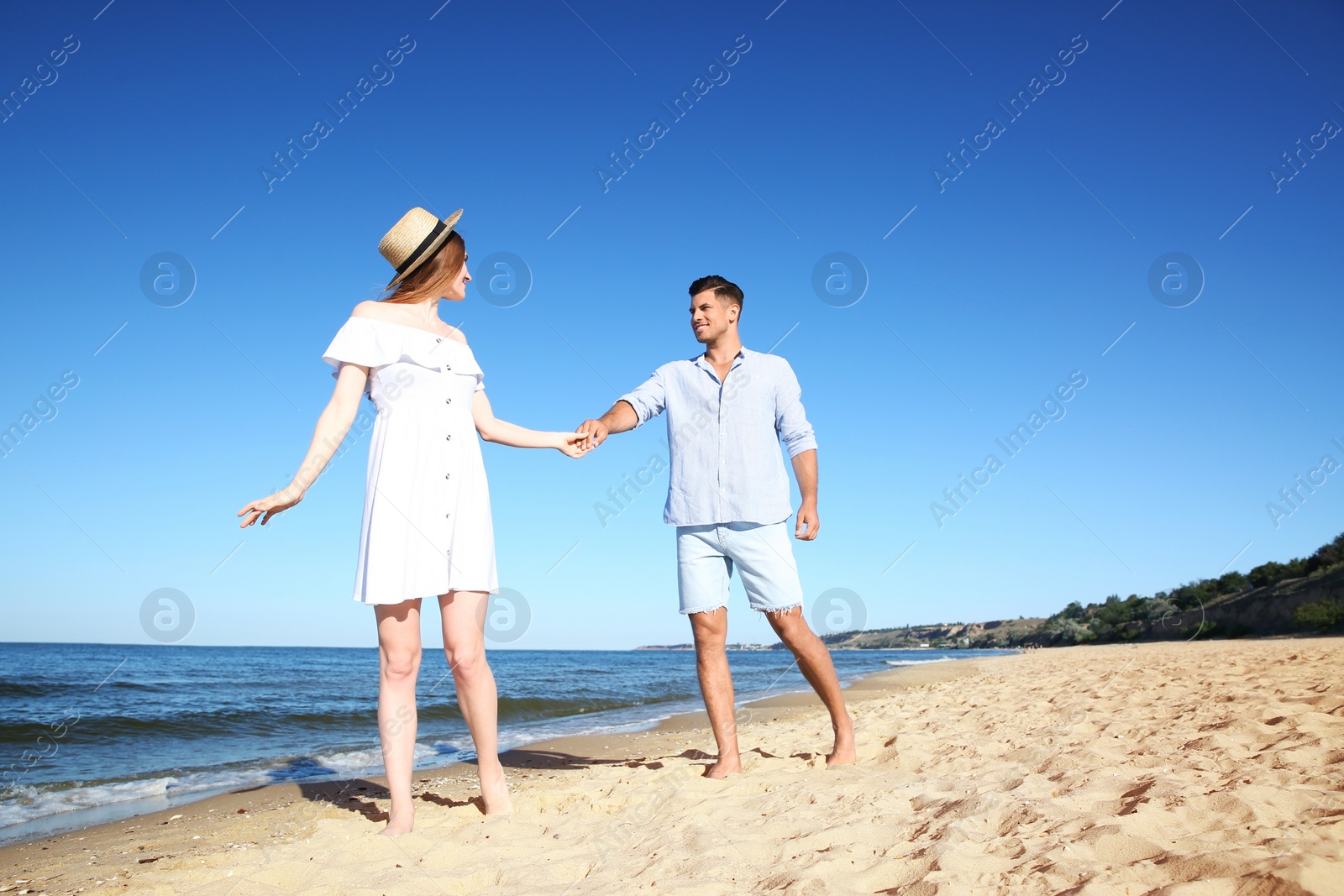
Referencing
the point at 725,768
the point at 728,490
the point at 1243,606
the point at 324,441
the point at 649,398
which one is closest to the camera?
the point at 324,441

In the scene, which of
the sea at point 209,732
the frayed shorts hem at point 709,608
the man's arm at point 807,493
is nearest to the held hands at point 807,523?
the man's arm at point 807,493

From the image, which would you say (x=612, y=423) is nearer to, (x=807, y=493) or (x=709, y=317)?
(x=709, y=317)

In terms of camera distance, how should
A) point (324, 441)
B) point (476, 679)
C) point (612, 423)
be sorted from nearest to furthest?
point (324, 441) < point (476, 679) < point (612, 423)

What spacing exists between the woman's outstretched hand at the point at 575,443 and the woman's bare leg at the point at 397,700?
0.98m

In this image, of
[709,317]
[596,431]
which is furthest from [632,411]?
[709,317]

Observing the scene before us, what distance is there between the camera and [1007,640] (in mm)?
72750

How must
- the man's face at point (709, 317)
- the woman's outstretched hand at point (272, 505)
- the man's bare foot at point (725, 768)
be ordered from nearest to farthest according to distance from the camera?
the woman's outstretched hand at point (272, 505)
the man's bare foot at point (725, 768)
the man's face at point (709, 317)

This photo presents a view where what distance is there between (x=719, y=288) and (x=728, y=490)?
1013mm

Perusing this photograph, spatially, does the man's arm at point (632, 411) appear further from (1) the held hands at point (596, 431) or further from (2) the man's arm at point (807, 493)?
(2) the man's arm at point (807, 493)

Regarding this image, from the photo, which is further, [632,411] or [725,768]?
[632,411]

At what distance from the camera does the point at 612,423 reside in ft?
11.9

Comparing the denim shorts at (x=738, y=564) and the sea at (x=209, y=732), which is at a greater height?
the denim shorts at (x=738, y=564)

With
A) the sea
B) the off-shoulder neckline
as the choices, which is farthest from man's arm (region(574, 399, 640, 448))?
the sea

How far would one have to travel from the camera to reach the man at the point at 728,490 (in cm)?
348
